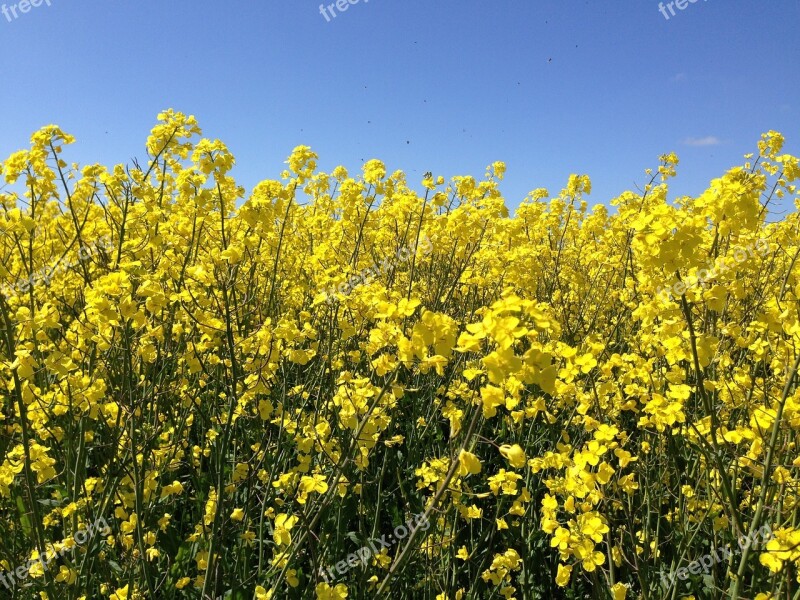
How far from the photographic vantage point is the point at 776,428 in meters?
1.82

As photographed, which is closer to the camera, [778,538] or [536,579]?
[778,538]

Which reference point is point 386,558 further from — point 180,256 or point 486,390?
point 180,256

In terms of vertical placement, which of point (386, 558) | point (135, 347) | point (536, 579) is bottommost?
point (536, 579)

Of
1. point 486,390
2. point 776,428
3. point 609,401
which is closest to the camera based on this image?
point 486,390

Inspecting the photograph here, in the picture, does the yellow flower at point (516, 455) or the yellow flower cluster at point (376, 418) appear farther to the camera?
the yellow flower cluster at point (376, 418)

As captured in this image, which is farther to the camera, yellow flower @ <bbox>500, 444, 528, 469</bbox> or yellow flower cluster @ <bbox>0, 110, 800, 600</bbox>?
yellow flower cluster @ <bbox>0, 110, 800, 600</bbox>

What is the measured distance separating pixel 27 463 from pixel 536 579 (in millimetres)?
2672

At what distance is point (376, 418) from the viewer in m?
2.46

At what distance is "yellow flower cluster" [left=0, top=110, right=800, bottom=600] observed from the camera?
1.97 meters

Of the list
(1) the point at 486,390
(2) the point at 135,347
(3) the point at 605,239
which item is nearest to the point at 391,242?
(3) the point at 605,239

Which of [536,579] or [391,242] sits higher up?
[391,242]

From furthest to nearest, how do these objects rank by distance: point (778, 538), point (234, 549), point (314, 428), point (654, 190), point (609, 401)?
1. point (654, 190)
2. point (609, 401)
3. point (234, 549)
4. point (314, 428)
5. point (778, 538)

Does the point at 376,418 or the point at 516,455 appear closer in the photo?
the point at 516,455

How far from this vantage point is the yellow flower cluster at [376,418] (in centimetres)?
197
